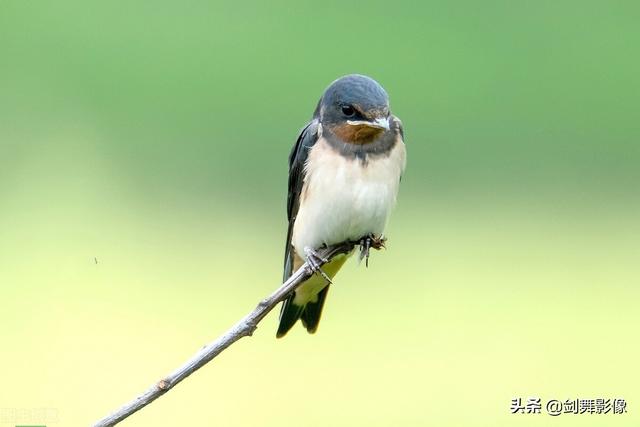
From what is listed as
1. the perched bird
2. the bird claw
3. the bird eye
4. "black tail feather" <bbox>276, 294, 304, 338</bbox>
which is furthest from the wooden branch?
"black tail feather" <bbox>276, 294, 304, 338</bbox>

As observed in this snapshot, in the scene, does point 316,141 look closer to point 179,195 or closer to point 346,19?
point 179,195

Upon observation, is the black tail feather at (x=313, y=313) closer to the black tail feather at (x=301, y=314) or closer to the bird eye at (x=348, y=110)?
the black tail feather at (x=301, y=314)

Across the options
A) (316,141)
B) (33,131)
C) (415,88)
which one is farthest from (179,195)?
(316,141)

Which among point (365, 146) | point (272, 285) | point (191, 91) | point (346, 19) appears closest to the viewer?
point (365, 146)

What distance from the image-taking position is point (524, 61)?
35.0 feet

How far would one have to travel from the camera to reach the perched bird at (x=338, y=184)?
182 inches

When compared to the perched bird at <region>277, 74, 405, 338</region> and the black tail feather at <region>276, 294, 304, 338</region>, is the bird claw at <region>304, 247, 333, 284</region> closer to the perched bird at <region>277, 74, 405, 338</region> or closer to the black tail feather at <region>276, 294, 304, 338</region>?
the perched bird at <region>277, 74, 405, 338</region>

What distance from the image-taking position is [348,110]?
4.41 metres

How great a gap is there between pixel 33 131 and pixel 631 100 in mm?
4036

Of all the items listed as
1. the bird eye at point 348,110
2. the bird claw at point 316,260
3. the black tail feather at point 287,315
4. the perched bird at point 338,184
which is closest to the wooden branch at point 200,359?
the bird claw at point 316,260

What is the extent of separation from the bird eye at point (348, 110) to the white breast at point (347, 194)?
0.83 ft

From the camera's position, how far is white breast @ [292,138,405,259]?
4664mm

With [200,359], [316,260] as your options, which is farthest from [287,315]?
[200,359]

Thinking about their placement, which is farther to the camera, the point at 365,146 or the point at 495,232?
the point at 495,232
